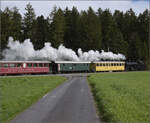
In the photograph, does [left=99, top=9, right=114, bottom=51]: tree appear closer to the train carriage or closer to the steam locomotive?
the steam locomotive

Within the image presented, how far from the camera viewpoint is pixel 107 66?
58031 mm

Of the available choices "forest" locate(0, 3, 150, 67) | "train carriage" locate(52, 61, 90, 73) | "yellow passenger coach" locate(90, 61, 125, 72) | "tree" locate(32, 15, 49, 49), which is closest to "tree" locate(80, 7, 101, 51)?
"forest" locate(0, 3, 150, 67)

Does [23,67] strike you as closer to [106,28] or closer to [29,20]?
[29,20]

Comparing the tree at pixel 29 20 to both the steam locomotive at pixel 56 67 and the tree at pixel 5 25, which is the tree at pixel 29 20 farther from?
the steam locomotive at pixel 56 67

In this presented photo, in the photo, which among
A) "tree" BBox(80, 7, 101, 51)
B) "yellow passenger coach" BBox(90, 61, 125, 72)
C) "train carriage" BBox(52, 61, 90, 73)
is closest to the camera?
"train carriage" BBox(52, 61, 90, 73)

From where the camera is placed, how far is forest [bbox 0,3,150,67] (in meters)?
75.4

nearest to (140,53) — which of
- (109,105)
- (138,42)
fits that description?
(138,42)

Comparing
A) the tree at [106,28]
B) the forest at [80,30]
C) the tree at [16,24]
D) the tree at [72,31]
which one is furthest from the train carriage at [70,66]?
the tree at [106,28]

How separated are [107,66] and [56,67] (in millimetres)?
15515

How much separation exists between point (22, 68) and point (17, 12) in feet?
140

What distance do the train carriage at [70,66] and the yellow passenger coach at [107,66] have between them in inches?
66.8

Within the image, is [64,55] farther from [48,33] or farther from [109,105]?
[109,105]

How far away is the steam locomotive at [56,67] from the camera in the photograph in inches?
1557

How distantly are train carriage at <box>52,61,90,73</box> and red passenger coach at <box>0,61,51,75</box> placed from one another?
2.25m
